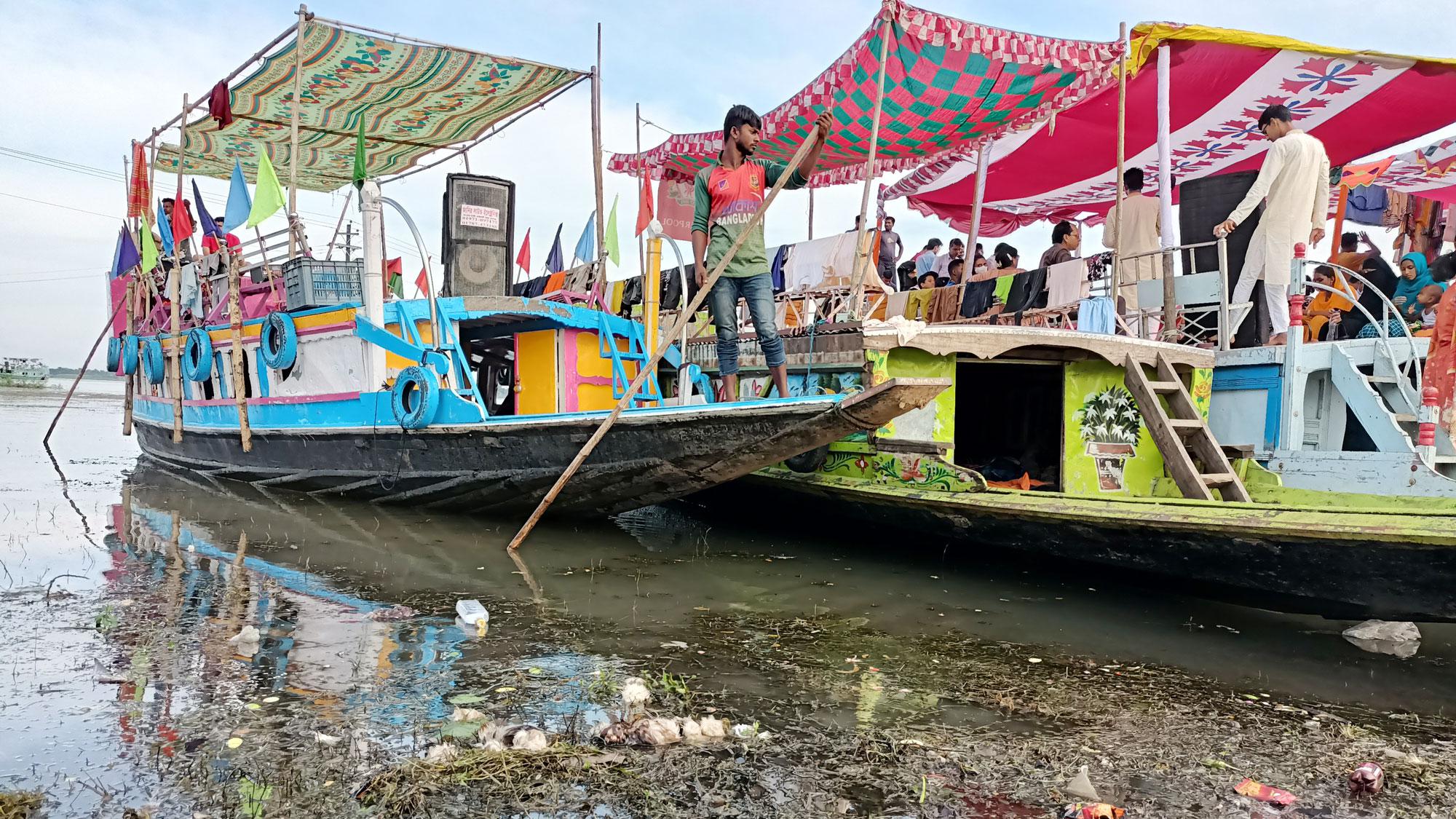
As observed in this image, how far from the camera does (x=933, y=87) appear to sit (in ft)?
25.1

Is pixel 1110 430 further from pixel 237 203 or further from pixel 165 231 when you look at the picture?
pixel 165 231

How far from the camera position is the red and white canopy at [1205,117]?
28.9ft

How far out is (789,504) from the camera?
686 cm

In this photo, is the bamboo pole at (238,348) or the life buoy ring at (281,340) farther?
the bamboo pole at (238,348)

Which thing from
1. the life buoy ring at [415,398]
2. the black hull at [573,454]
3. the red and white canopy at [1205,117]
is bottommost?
the black hull at [573,454]

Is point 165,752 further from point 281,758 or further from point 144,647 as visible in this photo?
point 144,647

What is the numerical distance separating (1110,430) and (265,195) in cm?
726

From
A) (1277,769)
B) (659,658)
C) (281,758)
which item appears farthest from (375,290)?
(1277,769)

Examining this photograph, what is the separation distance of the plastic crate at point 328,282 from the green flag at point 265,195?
1.62 ft

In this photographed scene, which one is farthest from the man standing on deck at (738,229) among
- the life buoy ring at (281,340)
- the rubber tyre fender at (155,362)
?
the rubber tyre fender at (155,362)

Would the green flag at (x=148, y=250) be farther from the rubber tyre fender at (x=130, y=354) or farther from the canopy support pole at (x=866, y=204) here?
the canopy support pole at (x=866, y=204)

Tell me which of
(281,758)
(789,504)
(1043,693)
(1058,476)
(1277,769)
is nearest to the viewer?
(281,758)

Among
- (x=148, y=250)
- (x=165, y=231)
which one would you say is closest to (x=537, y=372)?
(x=148, y=250)

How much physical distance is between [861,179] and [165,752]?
1036 cm
